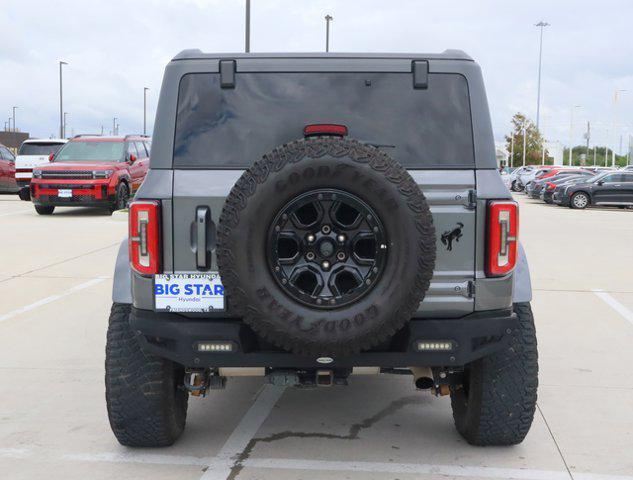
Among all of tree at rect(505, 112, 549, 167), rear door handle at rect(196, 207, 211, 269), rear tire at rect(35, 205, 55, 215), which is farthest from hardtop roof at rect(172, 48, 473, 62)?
tree at rect(505, 112, 549, 167)

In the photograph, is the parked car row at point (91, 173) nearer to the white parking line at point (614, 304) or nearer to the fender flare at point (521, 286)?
the white parking line at point (614, 304)

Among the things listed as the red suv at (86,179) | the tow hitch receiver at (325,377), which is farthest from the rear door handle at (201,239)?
the red suv at (86,179)

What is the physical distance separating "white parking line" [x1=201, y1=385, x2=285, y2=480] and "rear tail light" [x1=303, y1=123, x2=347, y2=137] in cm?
170

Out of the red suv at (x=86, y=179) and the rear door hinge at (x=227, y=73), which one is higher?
the rear door hinge at (x=227, y=73)

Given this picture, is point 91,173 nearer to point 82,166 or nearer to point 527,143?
point 82,166

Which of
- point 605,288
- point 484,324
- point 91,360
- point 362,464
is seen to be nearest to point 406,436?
point 362,464

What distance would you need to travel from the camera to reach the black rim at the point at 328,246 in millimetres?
3461

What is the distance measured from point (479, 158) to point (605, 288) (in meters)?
6.73

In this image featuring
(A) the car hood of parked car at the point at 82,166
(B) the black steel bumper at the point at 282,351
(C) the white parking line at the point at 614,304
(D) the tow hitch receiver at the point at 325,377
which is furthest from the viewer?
(A) the car hood of parked car at the point at 82,166

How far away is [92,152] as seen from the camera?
20047mm

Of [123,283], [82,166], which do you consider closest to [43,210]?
[82,166]

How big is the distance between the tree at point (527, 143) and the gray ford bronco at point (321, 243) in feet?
325

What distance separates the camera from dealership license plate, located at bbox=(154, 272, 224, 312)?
376 centimetres

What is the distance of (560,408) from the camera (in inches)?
203
